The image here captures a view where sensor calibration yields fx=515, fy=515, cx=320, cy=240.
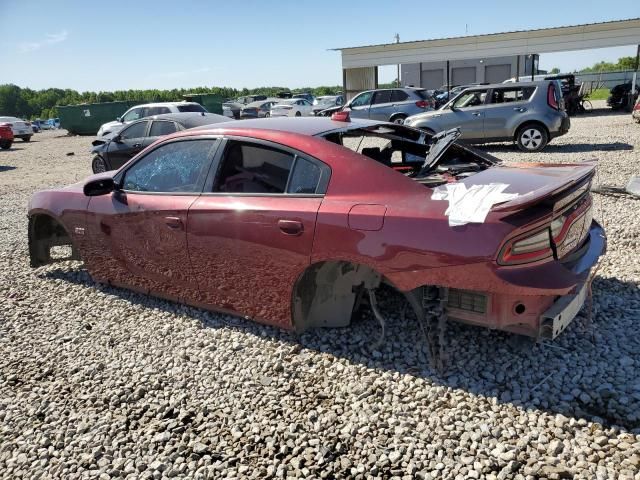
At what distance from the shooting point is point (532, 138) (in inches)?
487

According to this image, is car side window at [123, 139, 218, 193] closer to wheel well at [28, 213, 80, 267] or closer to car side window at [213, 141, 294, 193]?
car side window at [213, 141, 294, 193]

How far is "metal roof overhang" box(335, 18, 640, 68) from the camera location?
25.8 m

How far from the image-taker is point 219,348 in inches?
145

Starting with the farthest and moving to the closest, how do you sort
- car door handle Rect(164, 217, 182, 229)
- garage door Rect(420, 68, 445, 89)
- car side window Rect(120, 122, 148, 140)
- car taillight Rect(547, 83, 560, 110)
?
1. garage door Rect(420, 68, 445, 89)
2. car taillight Rect(547, 83, 560, 110)
3. car side window Rect(120, 122, 148, 140)
4. car door handle Rect(164, 217, 182, 229)

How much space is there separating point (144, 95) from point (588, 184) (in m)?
75.6

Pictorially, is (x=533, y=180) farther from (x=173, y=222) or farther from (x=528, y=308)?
(x=173, y=222)

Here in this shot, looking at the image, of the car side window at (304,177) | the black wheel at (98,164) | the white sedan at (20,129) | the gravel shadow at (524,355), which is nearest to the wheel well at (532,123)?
the gravel shadow at (524,355)

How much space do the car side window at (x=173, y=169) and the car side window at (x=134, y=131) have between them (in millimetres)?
7746

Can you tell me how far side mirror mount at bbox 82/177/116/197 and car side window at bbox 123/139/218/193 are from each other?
11 centimetres

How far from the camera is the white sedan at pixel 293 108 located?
28225 mm

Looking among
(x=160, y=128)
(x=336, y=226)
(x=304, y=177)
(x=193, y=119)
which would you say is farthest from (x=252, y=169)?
(x=160, y=128)

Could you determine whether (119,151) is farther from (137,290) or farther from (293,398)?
(293,398)

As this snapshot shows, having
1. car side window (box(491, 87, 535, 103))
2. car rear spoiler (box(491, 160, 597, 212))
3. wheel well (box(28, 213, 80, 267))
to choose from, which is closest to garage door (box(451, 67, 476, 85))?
car side window (box(491, 87, 535, 103))

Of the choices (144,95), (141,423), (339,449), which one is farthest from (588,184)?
(144,95)
